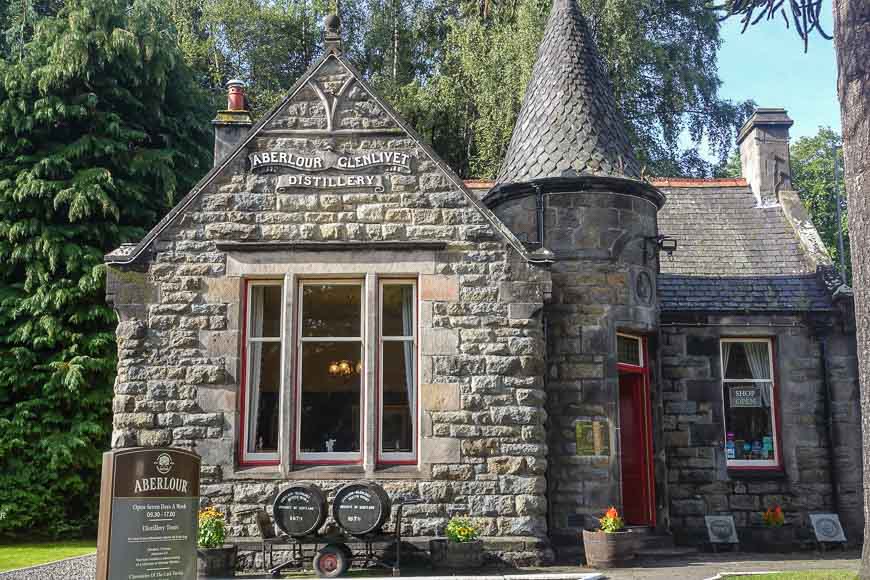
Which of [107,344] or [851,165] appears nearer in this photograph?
[851,165]

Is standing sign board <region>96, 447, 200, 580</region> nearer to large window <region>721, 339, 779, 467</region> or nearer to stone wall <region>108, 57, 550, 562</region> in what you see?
stone wall <region>108, 57, 550, 562</region>

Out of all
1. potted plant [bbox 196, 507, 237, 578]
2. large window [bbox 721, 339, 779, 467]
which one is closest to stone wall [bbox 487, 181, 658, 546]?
large window [bbox 721, 339, 779, 467]

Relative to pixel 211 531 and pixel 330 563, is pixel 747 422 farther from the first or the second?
pixel 211 531

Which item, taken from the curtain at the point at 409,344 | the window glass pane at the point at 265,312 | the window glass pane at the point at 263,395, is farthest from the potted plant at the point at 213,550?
the curtain at the point at 409,344

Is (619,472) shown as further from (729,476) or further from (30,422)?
(30,422)

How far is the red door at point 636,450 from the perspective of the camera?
12.8m

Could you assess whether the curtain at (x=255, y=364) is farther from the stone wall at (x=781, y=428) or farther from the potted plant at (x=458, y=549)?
the stone wall at (x=781, y=428)

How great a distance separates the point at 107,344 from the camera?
55.5 feet

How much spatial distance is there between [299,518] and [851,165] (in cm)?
→ 692

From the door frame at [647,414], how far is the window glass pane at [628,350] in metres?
0.05

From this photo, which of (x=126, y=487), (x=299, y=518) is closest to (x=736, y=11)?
(x=299, y=518)

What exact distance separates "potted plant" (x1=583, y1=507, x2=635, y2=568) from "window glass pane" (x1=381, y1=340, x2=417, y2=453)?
2.49 m

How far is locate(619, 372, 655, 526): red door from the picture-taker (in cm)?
1284

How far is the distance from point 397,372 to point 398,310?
0.81 m
